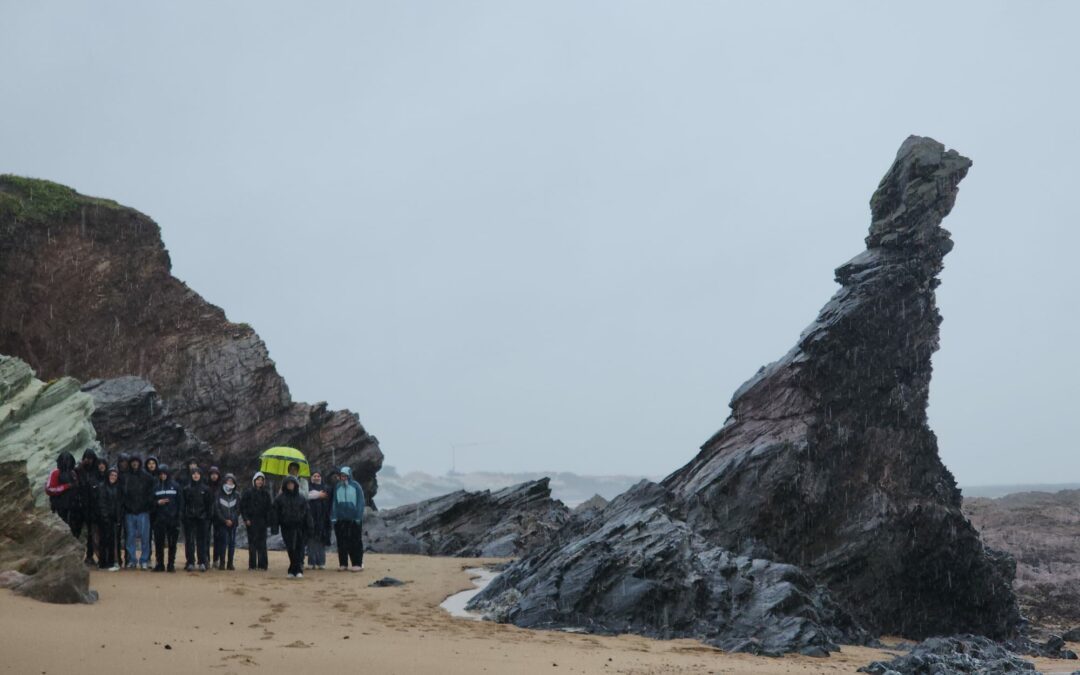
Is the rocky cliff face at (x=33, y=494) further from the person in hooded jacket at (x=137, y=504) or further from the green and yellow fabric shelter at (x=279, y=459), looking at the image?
the green and yellow fabric shelter at (x=279, y=459)

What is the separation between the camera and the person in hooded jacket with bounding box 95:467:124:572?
19859 millimetres

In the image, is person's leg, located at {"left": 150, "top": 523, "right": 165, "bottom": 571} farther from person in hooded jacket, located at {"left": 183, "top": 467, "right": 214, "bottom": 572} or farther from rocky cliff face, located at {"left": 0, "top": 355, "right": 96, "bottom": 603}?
rocky cliff face, located at {"left": 0, "top": 355, "right": 96, "bottom": 603}

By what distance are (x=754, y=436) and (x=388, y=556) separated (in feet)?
34.2

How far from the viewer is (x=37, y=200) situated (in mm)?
48469

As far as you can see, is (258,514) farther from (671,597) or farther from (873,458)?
(873,458)

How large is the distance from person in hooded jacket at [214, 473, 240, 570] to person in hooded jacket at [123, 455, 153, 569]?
152 cm

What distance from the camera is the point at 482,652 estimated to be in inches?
516

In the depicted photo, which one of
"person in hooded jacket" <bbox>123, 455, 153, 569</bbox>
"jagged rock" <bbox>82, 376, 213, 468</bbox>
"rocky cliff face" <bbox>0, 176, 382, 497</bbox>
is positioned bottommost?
"person in hooded jacket" <bbox>123, 455, 153, 569</bbox>

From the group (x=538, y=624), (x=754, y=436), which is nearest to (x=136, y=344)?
(x=754, y=436)

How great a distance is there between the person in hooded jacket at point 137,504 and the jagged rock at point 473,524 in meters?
12.0

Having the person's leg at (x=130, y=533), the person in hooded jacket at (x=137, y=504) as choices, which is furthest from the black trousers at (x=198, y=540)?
the person's leg at (x=130, y=533)

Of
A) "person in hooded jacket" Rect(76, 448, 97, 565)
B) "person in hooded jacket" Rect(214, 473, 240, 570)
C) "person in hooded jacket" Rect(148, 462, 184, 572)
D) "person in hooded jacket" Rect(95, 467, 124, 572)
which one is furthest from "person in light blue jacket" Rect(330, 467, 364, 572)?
"person in hooded jacket" Rect(76, 448, 97, 565)

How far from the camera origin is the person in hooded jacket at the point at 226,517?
21.8 metres

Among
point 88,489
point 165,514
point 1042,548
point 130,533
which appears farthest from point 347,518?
point 1042,548
